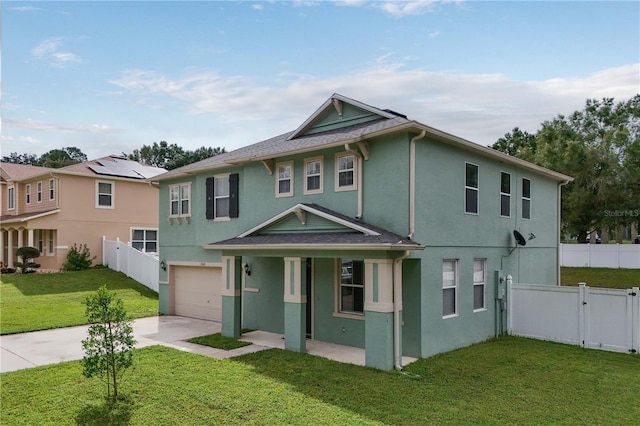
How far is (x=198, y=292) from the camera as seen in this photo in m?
15.4

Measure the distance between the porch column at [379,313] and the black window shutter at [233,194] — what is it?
19.3ft

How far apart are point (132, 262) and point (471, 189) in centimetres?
1656

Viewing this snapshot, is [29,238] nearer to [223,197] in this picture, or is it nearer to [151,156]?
[223,197]

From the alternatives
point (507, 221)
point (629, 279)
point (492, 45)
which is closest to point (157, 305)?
point (507, 221)

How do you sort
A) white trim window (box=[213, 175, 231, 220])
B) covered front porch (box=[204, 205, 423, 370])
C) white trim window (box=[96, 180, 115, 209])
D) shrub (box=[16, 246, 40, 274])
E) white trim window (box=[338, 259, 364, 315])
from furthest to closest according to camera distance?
white trim window (box=[96, 180, 115, 209]) → shrub (box=[16, 246, 40, 274]) → white trim window (box=[213, 175, 231, 220]) → white trim window (box=[338, 259, 364, 315]) → covered front porch (box=[204, 205, 423, 370])

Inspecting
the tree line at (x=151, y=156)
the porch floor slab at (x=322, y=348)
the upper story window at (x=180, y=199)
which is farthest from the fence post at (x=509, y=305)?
the tree line at (x=151, y=156)

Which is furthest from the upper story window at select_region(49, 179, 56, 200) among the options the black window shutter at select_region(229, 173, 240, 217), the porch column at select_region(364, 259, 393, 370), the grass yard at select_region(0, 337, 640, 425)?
the porch column at select_region(364, 259, 393, 370)

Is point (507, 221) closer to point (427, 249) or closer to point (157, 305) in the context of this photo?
point (427, 249)

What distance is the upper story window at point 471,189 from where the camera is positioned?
11312mm

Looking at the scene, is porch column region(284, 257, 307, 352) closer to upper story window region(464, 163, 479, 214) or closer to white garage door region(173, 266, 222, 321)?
upper story window region(464, 163, 479, 214)

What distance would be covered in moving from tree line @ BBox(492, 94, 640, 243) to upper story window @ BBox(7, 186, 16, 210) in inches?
1243

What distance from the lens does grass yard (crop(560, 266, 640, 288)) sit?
21.1m

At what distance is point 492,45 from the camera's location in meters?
10.9

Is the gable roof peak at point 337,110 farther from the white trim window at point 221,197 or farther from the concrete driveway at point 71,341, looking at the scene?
the concrete driveway at point 71,341
